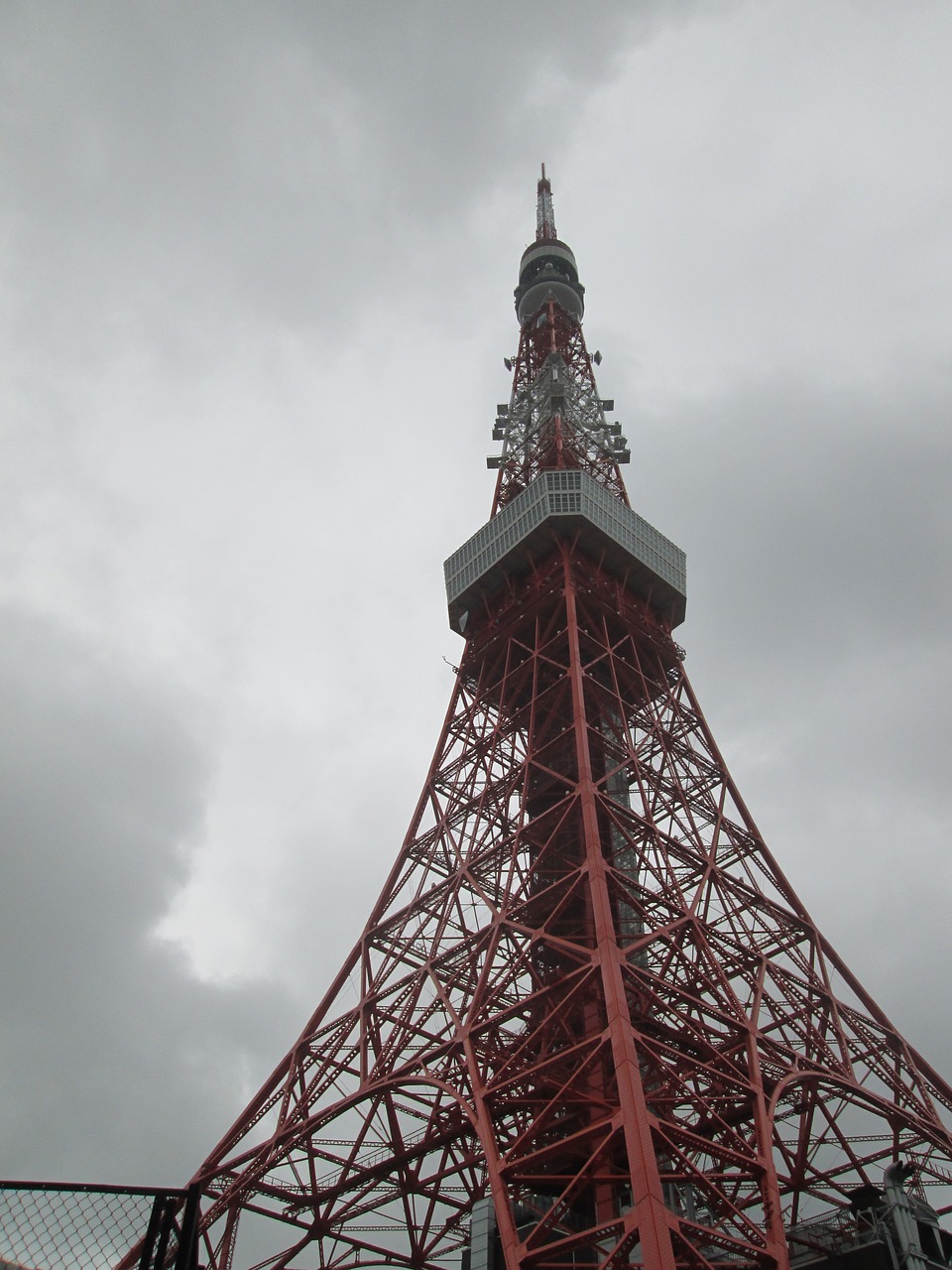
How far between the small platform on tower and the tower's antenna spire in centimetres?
2424

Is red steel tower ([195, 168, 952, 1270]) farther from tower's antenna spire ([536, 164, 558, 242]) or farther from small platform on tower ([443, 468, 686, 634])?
tower's antenna spire ([536, 164, 558, 242])

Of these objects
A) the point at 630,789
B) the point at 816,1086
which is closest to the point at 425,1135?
the point at 816,1086

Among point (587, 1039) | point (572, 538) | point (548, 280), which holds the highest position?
point (548, 280)

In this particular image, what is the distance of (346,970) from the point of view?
113ft

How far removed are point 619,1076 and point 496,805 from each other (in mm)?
15181

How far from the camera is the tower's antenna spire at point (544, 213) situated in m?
60.9

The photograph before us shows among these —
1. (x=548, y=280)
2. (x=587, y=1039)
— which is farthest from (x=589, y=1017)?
(x=548, y=280)

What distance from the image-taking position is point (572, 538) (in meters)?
41.0

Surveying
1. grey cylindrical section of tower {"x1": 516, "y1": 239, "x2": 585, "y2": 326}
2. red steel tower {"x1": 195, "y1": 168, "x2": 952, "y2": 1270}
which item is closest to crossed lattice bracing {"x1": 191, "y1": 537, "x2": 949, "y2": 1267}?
red steel tower {"x1": 195, "y1": 168, "x2": 952, "y2": 1270}

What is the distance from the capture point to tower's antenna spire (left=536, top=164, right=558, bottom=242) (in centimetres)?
6094

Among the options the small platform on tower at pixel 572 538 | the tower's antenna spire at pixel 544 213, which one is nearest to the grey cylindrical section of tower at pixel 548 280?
the tower's antenna spire at pixel 544 213

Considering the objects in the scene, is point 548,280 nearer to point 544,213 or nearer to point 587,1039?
point 544,213

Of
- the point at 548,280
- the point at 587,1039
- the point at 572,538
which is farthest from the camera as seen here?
the point at 548,280

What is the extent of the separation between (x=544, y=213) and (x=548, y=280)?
6.61 m
